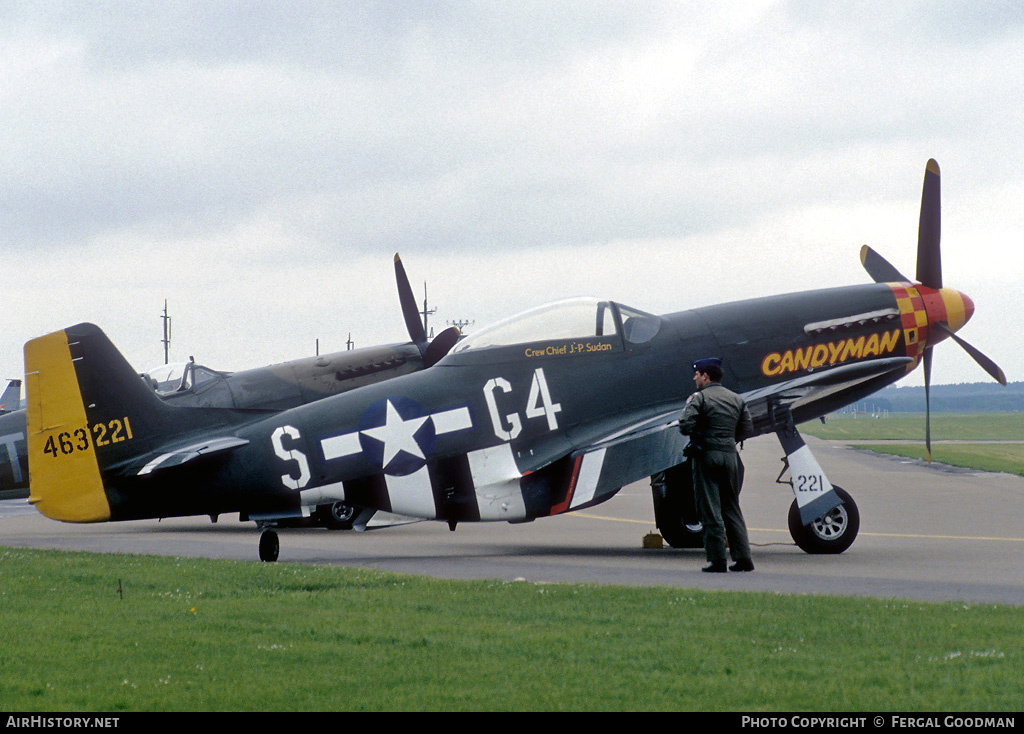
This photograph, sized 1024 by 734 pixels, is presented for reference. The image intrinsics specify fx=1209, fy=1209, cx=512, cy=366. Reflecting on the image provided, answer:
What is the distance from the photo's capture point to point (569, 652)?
6.90 m

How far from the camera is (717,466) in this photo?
11.5 meters

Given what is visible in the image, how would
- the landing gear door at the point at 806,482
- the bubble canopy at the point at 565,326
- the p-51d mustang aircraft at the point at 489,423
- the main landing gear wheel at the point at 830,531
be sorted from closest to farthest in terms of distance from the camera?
the p-51d mustang aircraft at the point at 489,423 → the landing gear door at the point at 806,482 → the main landing gear wheel at the point at 830,531 → the bubble canopy at the point at 565,326

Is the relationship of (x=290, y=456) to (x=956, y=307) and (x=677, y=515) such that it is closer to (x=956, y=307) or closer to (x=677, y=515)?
(x=677, y=515)

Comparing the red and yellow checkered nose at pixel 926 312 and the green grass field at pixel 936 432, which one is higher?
the red and yellow checkered nose at pixel 926 312

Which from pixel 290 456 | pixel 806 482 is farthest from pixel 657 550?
pixel 290 456

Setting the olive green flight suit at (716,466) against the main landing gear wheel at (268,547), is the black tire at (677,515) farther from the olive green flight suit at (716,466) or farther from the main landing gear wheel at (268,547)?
the main landing gear wheel at (268,547)

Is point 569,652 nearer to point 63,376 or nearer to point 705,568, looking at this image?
point 705,568

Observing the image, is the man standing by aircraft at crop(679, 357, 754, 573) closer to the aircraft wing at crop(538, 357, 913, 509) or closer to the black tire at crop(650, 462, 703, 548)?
the aircraft wing at crop(538, 357, 913, 509)

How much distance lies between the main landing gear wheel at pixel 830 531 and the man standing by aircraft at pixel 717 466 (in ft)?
7.09

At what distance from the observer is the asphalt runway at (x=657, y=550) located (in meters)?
11.0

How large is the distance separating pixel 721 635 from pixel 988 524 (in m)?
12.1

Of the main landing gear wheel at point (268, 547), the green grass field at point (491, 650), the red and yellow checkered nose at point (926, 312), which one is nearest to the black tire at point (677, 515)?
the red and yellow checkered nose at point (926, 312)

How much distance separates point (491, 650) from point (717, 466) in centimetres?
500
